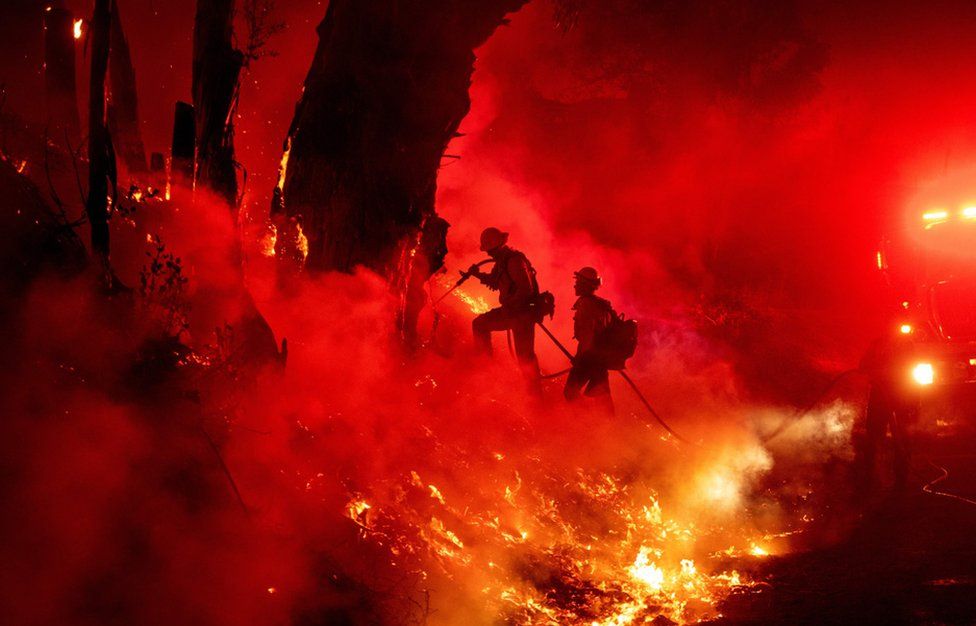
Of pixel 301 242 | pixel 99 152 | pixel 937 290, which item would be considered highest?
pixel 937 290


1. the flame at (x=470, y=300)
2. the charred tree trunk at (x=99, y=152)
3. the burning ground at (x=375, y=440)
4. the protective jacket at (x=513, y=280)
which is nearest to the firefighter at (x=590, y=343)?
the burning ground at (x=375, y=440)

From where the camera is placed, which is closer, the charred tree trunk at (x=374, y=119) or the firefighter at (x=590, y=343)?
the charred tree trunk at (x=374, y=119)

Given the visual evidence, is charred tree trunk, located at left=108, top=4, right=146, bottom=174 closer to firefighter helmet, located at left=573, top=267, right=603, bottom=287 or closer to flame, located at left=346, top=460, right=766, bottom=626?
flame, located at left=346, top=460, right=766, bottom=626

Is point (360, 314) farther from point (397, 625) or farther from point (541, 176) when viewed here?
point (541, 176)

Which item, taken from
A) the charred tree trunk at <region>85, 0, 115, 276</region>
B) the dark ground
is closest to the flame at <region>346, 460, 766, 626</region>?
the dark ground

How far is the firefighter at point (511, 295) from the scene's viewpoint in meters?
7.70

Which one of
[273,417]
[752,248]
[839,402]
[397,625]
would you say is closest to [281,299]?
[273,417]

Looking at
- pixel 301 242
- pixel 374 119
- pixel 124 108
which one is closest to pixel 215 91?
pixel 374 119

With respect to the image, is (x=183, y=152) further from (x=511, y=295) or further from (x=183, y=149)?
(x=511, y=295)

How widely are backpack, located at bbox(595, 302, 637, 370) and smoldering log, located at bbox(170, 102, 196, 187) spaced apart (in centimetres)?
453

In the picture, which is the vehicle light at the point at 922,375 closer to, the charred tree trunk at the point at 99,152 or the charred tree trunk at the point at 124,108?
the charred tree trunk at the point at 99,152

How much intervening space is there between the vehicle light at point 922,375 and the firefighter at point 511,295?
4491 millimetres

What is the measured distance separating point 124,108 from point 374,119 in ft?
8.14

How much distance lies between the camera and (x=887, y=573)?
571 cm
